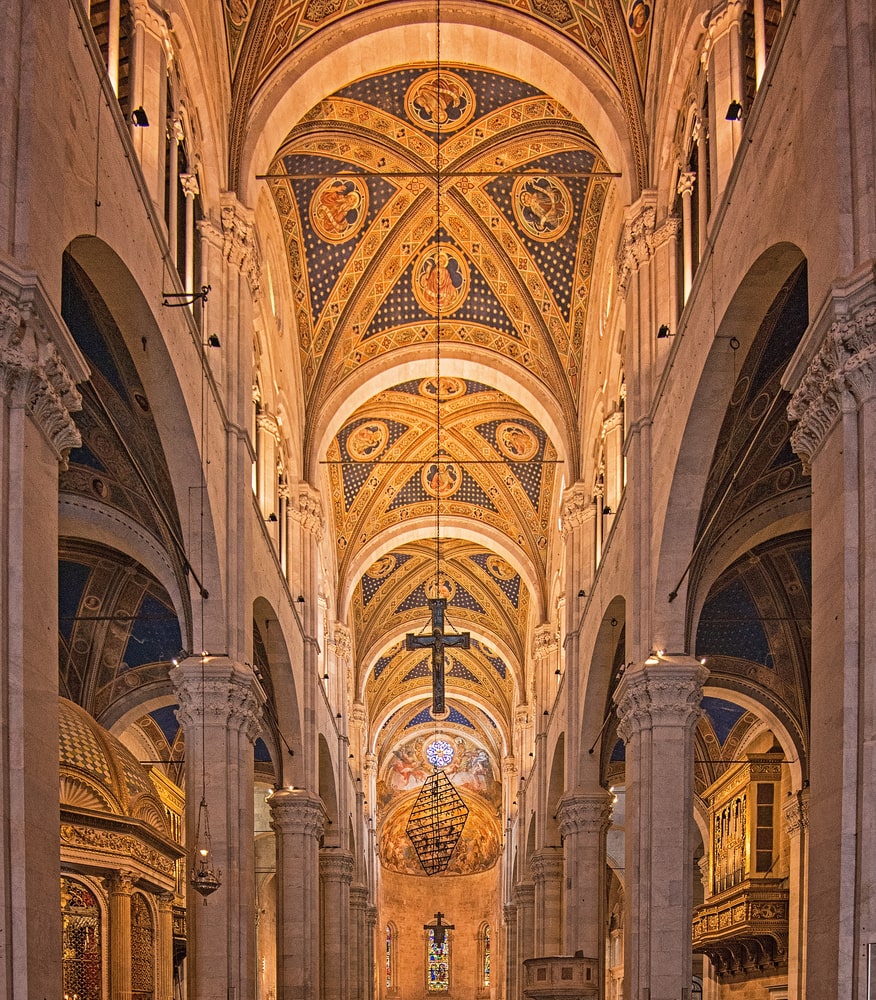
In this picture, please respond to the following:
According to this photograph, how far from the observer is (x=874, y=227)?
8.68 meters

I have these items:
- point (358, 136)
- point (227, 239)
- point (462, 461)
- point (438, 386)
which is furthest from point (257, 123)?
point (462, 461)

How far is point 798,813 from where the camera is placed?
23469 mm

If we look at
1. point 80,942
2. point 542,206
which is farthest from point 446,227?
point 80,942

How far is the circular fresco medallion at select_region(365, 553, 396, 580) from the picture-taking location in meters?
39.0

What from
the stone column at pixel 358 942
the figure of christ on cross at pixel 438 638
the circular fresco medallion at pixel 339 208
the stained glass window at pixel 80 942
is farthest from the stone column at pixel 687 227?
the stone column at pixel 358 942

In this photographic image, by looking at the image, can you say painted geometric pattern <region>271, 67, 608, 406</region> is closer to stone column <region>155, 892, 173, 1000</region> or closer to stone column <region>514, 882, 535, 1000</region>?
stone column <region>155, 892, 173, 1000</region>

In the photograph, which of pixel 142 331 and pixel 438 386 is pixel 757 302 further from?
pixel 438 386

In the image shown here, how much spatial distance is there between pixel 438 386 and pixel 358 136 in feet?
24.7

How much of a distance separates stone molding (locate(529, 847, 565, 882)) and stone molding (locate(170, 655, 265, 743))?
16478 millimetres

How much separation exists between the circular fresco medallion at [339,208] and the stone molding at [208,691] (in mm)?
10167

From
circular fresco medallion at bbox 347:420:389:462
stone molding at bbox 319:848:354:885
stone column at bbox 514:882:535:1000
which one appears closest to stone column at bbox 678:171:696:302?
circular fresco medallion at bbox 347:420:389:462

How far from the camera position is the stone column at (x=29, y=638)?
26.3ft

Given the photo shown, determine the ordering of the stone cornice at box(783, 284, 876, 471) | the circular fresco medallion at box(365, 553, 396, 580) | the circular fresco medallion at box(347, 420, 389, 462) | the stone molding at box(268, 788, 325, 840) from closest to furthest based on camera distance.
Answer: the stone cornice at box(783, 284, 876, 471) < the stone molding at box(268, 788, 325, 840) < the circular fresco medallion at box(347, 420, 389, 462) < the circular fresco medallion at box(365, 553, 396, 580)

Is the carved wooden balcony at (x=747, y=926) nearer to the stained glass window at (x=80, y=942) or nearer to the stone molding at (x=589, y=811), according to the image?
the stone molding at (x=589, y=811)
